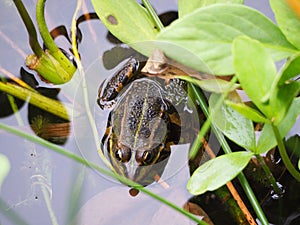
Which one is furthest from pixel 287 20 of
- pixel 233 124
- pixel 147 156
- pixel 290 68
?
pixel 147 156

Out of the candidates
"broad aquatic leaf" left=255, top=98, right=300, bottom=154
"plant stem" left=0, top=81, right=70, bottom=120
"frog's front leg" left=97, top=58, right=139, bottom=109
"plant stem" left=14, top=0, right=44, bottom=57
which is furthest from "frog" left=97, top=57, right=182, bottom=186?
"broad aquatic leaf" left=255, top=98, right=300, bottom=154

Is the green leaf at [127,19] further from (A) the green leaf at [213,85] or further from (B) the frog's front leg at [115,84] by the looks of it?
(B) the frog's front leg at [115,84]

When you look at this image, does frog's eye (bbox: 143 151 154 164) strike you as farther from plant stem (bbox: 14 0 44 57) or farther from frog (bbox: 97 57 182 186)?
plant stem (bbox: 14 0 44 57)

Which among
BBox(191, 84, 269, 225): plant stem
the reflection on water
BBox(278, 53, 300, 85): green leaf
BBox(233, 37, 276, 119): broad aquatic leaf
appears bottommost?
BBox(191, 84, 269, 225): plant stem

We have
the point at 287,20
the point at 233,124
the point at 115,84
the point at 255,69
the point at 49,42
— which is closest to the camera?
the point at 255,69

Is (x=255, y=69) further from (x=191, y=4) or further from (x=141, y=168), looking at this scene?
(x=141, y=168)

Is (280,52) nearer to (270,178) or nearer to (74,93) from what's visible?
(270,178)
